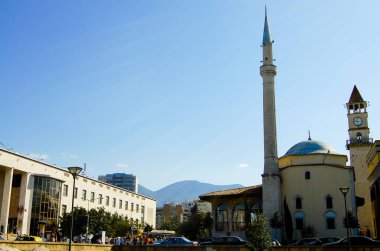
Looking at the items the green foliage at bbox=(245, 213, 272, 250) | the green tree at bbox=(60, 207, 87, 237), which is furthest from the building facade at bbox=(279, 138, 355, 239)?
the green tree at bbox=(60, 207, 87, 237)

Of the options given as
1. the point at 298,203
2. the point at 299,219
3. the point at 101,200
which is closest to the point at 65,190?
the point at 101,200

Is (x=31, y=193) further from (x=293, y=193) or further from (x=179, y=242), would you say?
(x=293, y=193)

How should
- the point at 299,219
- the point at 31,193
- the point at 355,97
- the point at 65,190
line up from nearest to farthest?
the point at 299,219 < the point at 31,193 < the point at 65,190 < the point at 355,97

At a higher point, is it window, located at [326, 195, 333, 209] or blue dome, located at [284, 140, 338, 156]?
A: blue dome, located at [284, 140, 338, 156]

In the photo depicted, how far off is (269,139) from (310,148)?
14.2 feet

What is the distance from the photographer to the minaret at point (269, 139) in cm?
4472

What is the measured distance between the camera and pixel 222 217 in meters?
49.8

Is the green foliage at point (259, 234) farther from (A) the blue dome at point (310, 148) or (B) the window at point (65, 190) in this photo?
(B) the window at point (65, 190)

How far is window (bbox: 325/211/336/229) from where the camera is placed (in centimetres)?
4297

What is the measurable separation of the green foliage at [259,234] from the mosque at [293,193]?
1625cm

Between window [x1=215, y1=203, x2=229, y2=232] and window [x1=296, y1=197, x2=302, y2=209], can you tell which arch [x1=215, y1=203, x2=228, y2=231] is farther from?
window [x1=296, y1=197, x2=302, y2=209]

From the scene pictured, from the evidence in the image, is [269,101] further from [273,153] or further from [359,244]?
[359,244]

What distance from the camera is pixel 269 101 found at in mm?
47844

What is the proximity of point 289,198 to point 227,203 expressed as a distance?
24.6 feet
